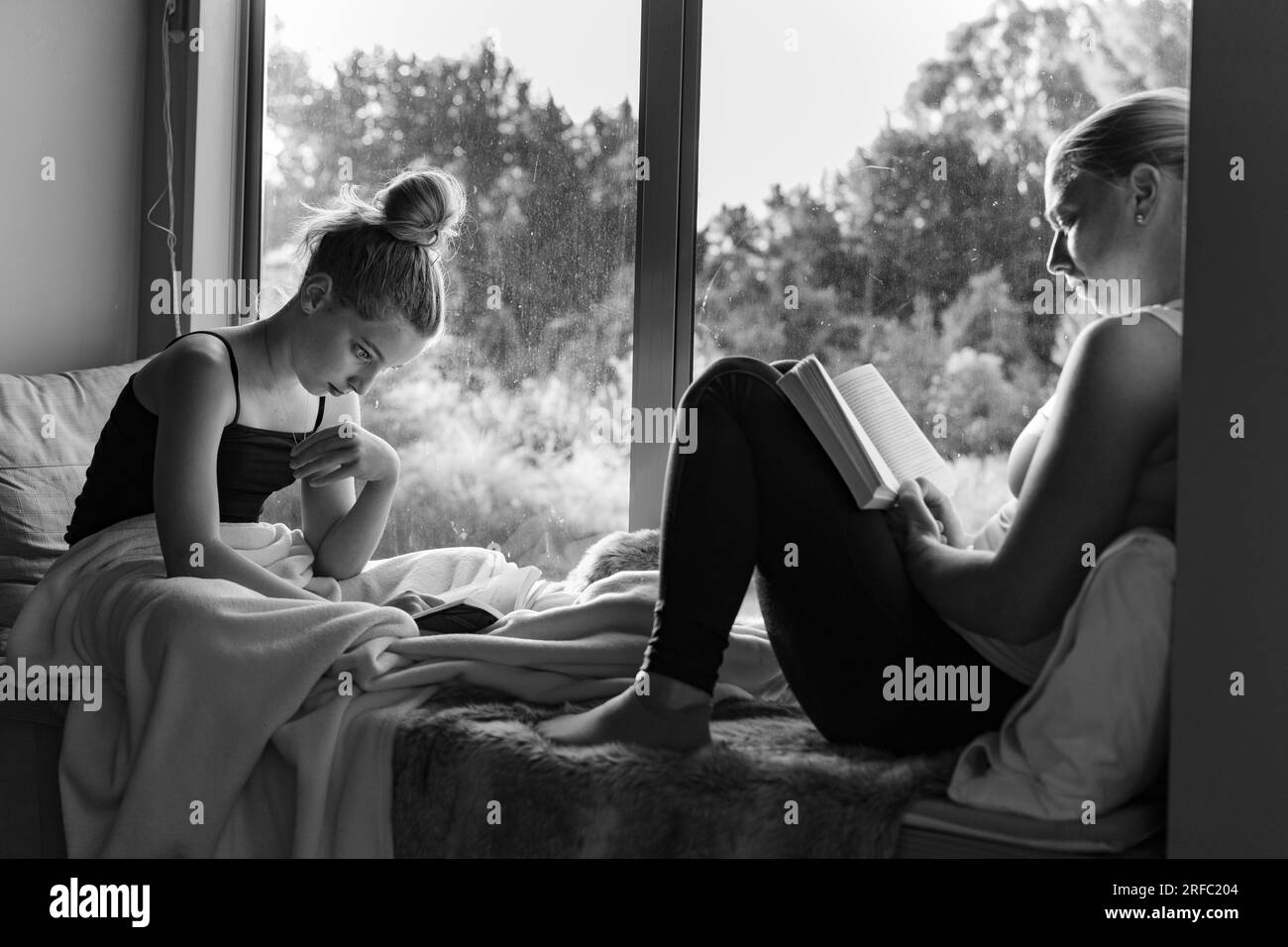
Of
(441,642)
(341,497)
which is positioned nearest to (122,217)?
(341,497)

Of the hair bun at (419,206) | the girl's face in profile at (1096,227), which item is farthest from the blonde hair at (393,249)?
the girl's face in profile at (1096,227)

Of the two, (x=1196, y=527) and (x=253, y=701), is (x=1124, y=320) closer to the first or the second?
(x=1196, y=527)

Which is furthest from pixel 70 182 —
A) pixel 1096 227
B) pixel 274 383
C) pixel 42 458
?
pixel 1096 227

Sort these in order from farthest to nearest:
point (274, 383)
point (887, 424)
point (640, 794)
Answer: point (274, 383), point (887, 424), point (640, 794)

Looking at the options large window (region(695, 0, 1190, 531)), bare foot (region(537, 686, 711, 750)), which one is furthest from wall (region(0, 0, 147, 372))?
bare foot (region(537, 686, 711, 750))

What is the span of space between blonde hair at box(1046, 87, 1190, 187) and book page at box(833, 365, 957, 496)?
0.32m

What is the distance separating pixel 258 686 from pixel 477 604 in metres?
0.33

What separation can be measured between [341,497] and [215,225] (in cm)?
79

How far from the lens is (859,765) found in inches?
44.6

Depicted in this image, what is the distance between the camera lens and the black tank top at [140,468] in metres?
1.56

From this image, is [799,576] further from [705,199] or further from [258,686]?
[705,199]

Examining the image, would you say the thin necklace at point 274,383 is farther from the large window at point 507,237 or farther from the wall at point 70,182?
the wall at point 70,182

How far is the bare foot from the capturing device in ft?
3.82

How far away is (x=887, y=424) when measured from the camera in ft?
4.46
